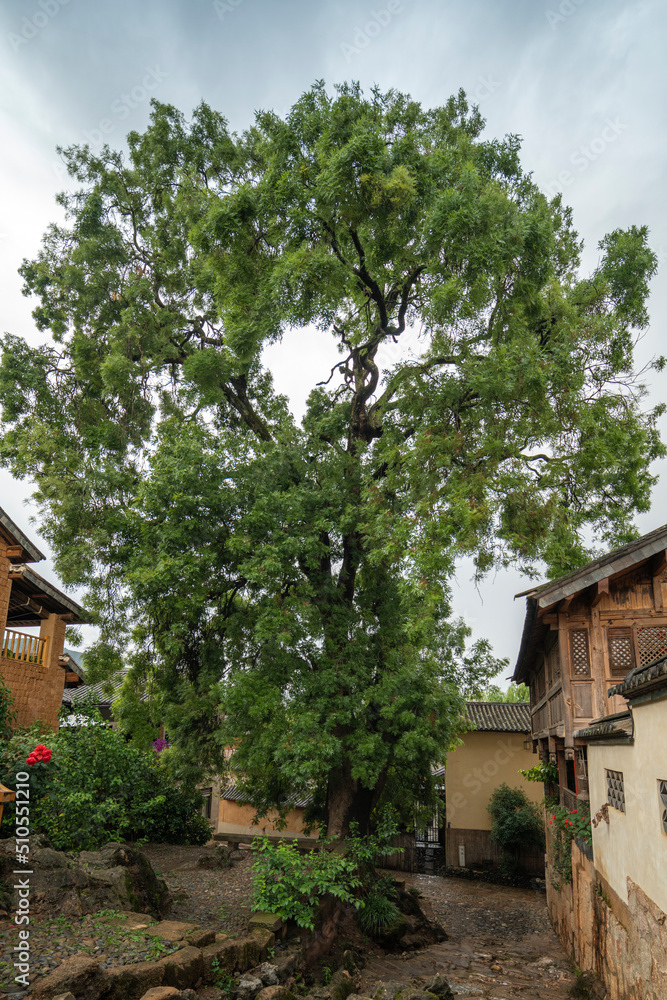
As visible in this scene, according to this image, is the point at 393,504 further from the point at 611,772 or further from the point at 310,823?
the point at 310,823

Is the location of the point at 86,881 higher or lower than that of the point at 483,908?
higher

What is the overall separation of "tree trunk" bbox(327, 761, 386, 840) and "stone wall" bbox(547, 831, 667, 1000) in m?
4.37

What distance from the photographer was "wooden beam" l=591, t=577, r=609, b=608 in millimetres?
12211

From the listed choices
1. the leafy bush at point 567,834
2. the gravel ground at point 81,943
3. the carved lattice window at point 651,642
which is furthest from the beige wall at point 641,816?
the gravel ground at point 81,943

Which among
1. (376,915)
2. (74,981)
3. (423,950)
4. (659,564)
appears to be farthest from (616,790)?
(423,950)

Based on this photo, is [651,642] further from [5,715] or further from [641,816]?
[5,715]

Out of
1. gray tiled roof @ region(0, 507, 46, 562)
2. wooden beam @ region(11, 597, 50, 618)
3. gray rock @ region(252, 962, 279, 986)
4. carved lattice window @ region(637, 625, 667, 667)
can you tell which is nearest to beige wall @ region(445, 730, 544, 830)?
carved lattice window @ region(637, 625, 667, 667)

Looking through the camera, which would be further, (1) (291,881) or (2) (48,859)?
(1) (291,881)

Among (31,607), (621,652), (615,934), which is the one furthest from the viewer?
(31,607)

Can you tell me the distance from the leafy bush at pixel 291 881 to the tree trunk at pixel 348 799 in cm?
257

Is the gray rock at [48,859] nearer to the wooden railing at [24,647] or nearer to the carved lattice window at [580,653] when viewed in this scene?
the wooden railing at [24,647]

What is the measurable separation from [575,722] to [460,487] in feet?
16.2

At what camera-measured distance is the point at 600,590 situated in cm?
1227

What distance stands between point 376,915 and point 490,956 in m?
2.64
